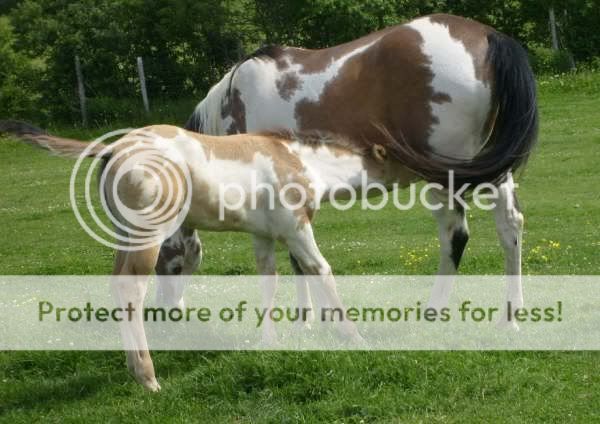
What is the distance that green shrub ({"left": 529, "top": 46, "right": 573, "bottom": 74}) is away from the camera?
19828mm

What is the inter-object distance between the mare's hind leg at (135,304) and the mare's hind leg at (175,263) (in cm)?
116

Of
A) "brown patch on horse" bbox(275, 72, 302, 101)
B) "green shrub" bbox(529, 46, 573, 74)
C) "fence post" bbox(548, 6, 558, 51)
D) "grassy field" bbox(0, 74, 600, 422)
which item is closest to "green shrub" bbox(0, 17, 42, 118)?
"green shrub" bbox(529, 46, 573, 74)

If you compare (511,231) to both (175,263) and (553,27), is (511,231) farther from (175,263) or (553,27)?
(553,27)

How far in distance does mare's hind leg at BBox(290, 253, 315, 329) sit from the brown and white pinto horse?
81 centimetres

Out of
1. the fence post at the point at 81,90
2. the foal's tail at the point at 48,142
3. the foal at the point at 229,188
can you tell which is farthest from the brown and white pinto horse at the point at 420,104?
the fence post at the point at 81,90

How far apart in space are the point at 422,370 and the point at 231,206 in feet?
4.89

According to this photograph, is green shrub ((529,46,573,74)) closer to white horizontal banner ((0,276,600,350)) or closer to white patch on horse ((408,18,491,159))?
white horizontal banner ((0,276,600,350))

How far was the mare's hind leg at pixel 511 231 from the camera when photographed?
20.8ft

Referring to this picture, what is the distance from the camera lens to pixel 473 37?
20.8 ft

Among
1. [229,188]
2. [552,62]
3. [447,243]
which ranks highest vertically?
[229,188]

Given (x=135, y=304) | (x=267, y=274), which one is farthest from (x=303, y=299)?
(x=135, y=304)

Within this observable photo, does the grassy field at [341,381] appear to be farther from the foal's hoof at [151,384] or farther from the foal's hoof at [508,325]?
the foal's hoof at [508,325]

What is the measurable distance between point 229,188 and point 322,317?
1180mm

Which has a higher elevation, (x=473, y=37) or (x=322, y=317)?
(x=473, y=37)
